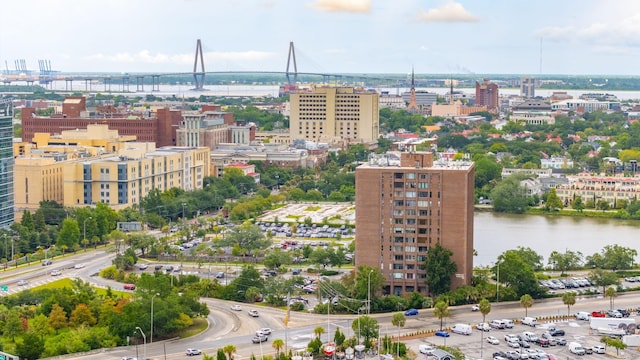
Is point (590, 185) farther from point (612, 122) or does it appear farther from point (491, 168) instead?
point (612, 122)

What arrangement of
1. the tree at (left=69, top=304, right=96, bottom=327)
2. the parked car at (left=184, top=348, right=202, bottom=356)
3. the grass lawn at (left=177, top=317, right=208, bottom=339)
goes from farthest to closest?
the grass lawn at (left=177, top=317, right=208, bottom=339)
the tree at (left=69, top=304, right=96, bottom=327)
the parked car at (left=184, top=348, right=202, bottom=356)

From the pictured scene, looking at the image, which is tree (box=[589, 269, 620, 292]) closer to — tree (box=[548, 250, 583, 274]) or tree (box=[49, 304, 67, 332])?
tree (box=[548, 250, 583, 274])

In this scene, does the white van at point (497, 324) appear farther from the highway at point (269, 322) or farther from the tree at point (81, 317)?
the tree at point (81, 317)

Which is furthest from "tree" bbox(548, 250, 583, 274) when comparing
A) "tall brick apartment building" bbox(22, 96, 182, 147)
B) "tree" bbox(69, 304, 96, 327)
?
"tall brick apartment building" bbox(22, 96, 182, 147)

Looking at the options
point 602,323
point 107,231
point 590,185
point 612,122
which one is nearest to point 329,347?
point 602,323

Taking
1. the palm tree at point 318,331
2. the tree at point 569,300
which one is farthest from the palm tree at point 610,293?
the palm tree at point 318,331

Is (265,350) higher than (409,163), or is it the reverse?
(409,163)
